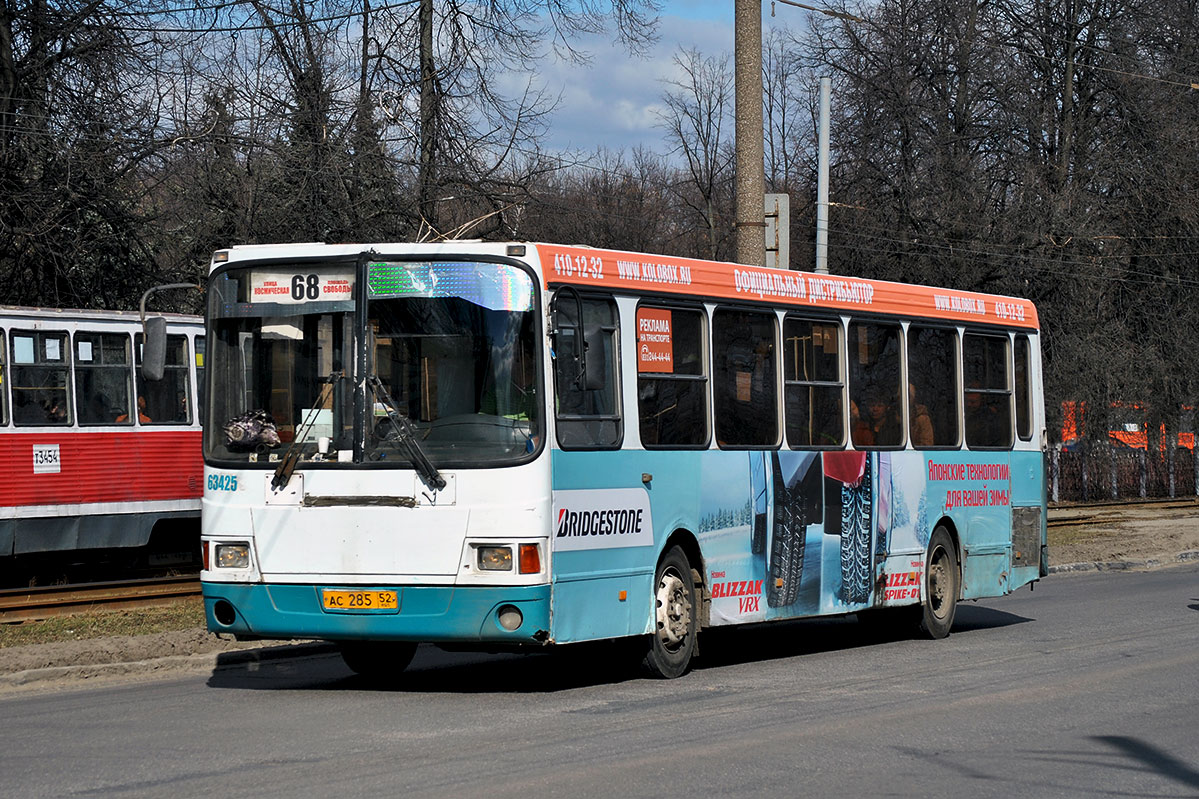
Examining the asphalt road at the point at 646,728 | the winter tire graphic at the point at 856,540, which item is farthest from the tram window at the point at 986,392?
the asphalt road at the point at 646,728

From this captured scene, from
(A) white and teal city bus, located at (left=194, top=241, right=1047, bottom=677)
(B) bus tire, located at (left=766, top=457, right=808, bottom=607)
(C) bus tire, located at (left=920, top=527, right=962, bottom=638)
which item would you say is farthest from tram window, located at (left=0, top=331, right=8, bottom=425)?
(C) bus tire, located at (left=920, top=527, right=962, bottom=638)

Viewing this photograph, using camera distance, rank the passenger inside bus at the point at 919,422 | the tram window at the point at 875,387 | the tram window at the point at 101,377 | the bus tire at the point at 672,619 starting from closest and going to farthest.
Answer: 1. the bus tire at the point at 672,619
2. the tram window at the point at 875,387
3. the passenger inside bus at the point at 919,422
4. the tram window at the point at 101,377

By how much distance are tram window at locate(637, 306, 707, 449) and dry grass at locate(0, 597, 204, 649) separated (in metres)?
5.70

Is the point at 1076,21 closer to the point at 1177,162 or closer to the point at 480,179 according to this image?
the point at 1177,162

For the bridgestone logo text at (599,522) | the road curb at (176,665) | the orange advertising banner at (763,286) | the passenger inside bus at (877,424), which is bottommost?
the road curb at (176,665)

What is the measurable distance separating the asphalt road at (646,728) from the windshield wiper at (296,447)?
55.9 inches

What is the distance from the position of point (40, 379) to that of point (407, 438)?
37.4ft

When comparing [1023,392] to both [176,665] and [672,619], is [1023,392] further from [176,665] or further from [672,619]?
[176,665]

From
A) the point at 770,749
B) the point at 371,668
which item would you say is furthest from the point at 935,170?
the point at 770,749

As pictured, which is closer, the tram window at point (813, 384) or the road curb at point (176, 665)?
the road curb at point (176, 665)

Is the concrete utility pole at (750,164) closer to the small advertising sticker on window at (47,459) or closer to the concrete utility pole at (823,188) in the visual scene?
the concrete utility pole at (823,188)

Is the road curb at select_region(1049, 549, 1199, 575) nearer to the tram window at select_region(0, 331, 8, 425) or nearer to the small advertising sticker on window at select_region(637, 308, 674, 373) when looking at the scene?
the small advertising sticker on window at select_region(637, 308, 674, 373)

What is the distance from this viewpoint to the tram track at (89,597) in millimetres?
17125

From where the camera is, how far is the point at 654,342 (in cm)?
1169
